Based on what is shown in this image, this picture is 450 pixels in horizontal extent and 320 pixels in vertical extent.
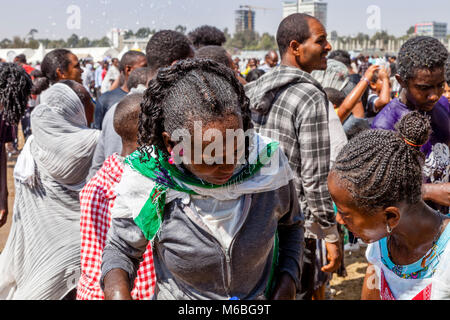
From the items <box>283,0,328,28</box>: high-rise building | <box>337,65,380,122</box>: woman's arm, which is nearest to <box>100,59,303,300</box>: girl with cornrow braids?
<box>337,65,380,122</box>: woman's arm

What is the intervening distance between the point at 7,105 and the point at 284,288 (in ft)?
9.24

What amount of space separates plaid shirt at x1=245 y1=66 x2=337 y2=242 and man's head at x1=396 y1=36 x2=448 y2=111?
0.52 metres

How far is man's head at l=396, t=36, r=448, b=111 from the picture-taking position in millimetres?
2723

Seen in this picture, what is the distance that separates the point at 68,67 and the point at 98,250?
8.63ft

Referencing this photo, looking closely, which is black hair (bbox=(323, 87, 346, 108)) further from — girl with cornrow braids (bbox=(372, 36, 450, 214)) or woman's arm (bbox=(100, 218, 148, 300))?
woman's arm (bbox=(100, 218, 148, 300))

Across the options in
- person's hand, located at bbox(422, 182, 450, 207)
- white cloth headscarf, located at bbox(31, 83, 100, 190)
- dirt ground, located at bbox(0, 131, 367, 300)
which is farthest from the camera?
dirt ground, located at bbox(0, 131, 367, 300)

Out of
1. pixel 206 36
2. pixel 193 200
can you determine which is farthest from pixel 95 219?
pixel 206 36

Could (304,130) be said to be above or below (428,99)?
below

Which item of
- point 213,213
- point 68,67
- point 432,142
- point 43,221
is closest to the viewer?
point 213,213

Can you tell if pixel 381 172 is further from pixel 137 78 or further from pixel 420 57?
pixel 137 78

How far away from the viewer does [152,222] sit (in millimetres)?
1654

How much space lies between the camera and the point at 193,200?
1.66 m

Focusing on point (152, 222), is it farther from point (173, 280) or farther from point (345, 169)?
point (345, 169)

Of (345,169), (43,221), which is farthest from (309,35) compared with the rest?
(43,221)
